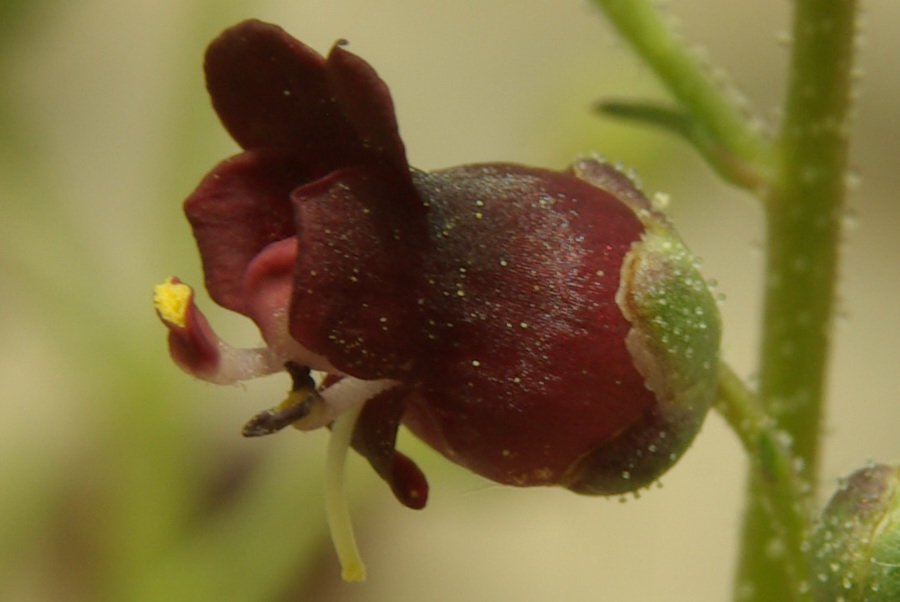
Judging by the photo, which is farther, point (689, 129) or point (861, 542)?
point (689, 129)

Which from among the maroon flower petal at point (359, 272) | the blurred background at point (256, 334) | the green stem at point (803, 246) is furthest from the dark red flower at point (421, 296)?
the blurred background at point (256, 334)

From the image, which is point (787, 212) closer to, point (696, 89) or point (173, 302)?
point (696, 89)

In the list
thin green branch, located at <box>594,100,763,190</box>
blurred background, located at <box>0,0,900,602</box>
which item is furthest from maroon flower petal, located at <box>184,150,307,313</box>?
blurred background, located at <box>0,0,900,602</box>

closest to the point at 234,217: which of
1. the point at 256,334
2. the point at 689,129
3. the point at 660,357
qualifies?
the point at 660,357

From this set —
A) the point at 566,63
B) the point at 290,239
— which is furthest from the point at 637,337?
the point at 566,63

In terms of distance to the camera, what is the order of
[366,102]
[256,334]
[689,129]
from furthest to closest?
[256,334] → [689,129] → [366,102]

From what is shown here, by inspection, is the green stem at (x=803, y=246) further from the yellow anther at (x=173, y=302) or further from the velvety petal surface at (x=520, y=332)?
the yellow anther at (x=173, y=302)
